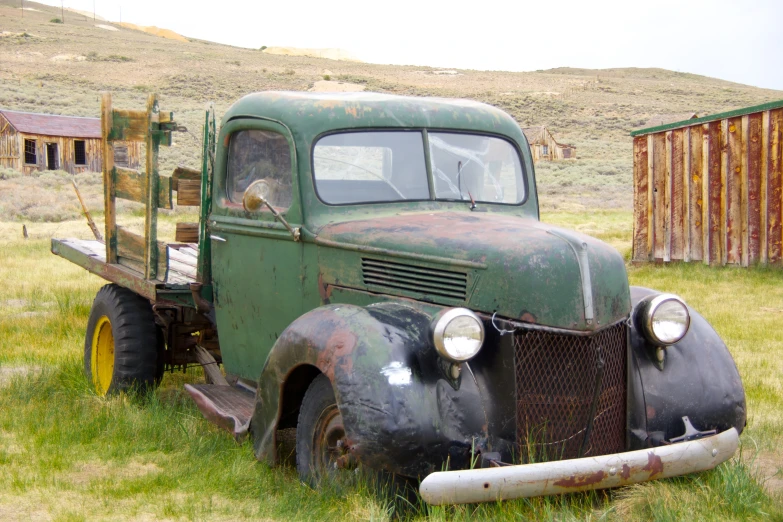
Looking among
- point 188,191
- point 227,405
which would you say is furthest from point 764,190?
point 227,405

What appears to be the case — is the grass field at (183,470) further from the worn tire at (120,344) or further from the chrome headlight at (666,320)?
the chrome headlight at (666,320)

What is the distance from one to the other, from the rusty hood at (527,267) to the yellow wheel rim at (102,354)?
3.07 metres

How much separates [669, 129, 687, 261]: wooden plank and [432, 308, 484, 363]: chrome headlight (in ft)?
37.0

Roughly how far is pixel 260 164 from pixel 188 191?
96 centimetres

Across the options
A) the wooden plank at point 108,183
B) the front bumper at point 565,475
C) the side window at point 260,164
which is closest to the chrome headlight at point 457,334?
the front bumper at point 565,475

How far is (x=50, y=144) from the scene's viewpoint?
1464 inches

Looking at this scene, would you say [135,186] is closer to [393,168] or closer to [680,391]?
[393,168]

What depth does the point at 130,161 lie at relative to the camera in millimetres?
39000

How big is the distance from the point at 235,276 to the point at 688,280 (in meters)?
8.79

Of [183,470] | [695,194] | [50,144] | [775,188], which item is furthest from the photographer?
[50,144]

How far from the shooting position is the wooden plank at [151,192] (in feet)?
18.7

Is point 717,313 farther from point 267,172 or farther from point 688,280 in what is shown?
point 267,172

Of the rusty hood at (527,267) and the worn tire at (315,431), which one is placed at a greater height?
the rusty hood at (527,267)

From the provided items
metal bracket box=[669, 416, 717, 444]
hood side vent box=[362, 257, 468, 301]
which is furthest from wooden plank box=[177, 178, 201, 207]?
metal bracket box=[669, 416, 717, 444]
